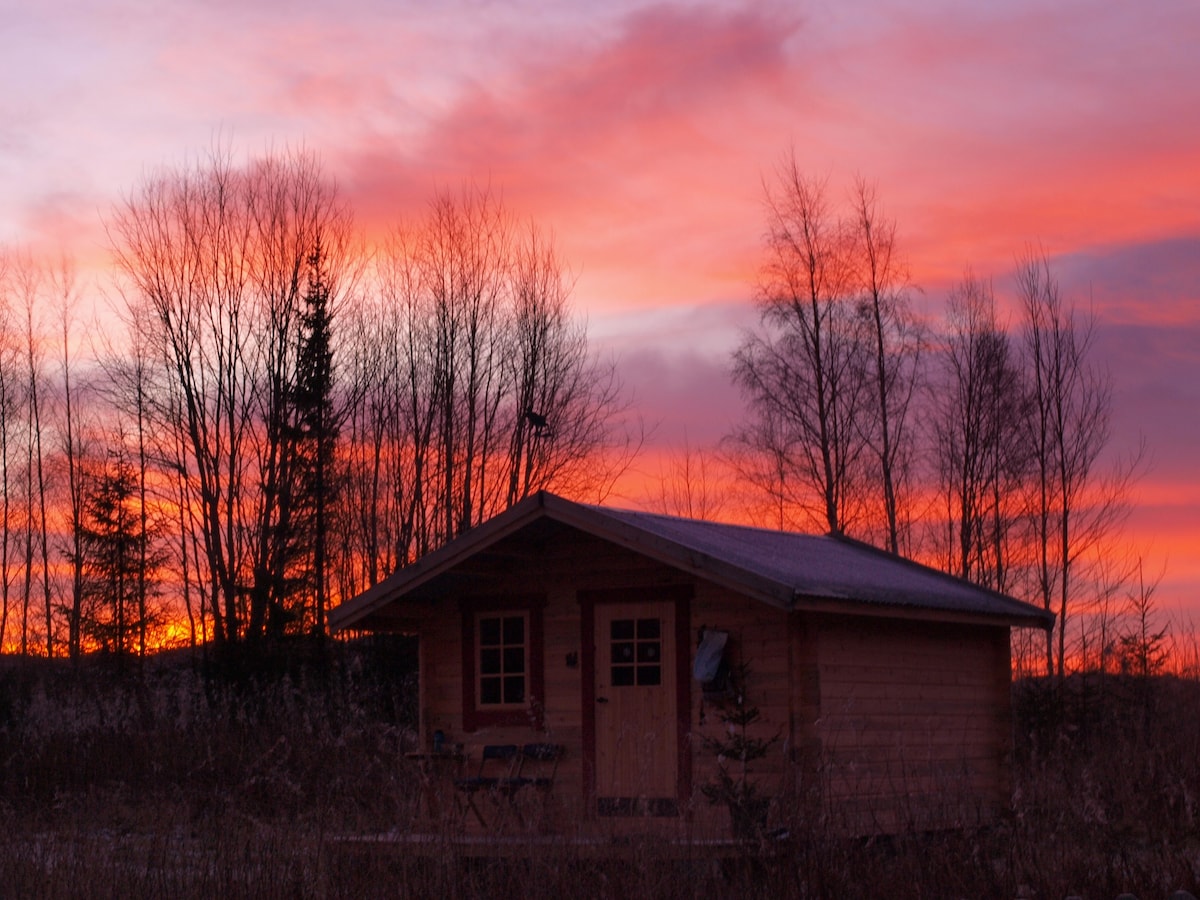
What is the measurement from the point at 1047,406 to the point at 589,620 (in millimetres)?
20609

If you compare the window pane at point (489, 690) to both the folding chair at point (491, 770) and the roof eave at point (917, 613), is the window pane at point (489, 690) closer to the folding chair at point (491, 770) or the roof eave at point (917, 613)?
the folding chair at point (491, 770)

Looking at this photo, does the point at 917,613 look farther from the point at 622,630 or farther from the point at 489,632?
the point at 489,632

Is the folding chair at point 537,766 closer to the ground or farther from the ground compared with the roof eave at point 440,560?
closer to the ground

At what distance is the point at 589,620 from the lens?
15516mm

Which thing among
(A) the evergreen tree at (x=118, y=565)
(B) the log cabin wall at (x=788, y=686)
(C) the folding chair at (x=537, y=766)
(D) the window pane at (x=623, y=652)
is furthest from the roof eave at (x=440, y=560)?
(A) the evergreen tree at (x=118, y=565)

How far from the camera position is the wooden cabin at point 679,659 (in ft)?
46.4

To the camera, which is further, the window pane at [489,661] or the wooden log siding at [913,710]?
the window pane at [489,661]

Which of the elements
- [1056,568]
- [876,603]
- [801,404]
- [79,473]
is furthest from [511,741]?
[79,473]

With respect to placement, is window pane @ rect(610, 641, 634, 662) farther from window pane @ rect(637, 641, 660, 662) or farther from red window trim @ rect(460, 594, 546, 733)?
red window trim @ rect(460, 594, 546, 733)

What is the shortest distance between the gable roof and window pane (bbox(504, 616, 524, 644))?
2.82 feet

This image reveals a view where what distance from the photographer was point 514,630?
53.2 feet

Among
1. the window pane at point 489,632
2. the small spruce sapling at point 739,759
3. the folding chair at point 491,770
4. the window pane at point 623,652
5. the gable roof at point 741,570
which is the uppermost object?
the gable roof at point 741,570

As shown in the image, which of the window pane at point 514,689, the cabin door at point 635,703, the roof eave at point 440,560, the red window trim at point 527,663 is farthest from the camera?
the window pane at point 514,689

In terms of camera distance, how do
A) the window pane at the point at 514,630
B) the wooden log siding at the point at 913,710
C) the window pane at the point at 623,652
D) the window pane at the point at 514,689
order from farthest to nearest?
the window pane at the point at 514,630, the window pane at the point at 514,689, the window pane at the point at 623,652, the wooden log siding at the point at 913,710
